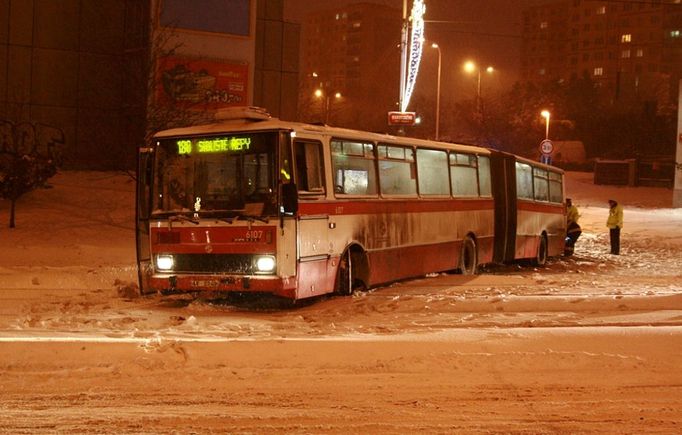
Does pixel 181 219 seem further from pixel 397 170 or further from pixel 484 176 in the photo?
pixel 484 176

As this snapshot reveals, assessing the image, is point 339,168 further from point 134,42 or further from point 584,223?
point 584,223

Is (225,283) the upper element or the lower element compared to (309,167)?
lower

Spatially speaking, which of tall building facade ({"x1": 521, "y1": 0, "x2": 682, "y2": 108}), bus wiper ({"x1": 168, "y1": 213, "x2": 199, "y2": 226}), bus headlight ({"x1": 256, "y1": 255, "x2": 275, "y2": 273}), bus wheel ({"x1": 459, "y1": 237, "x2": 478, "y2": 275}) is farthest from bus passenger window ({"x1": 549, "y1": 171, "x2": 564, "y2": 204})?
tall building facade ({"x1": 521, "y1": 0, "x2": 682, "y2": 108})

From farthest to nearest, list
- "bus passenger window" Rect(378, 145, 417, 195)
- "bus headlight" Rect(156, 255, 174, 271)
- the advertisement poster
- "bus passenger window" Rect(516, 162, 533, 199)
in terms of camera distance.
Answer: the advertisement poster, "bus passenger window" Rect(516, 162, 533, 199), "bus passenger window" Rect(378, 145, 417, 195), "bus headlight" Rect(156, 255, 174, 271)

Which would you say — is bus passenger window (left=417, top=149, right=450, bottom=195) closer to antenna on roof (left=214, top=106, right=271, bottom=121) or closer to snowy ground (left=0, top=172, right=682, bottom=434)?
snowy ground (left=0, top=172, right=682, bottom=434)

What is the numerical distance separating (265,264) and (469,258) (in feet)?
27.7

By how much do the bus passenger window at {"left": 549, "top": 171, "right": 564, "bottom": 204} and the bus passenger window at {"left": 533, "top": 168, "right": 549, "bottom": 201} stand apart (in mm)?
541

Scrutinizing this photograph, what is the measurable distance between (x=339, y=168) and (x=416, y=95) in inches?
2618

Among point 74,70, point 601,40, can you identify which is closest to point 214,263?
point 74,70

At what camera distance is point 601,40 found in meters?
146

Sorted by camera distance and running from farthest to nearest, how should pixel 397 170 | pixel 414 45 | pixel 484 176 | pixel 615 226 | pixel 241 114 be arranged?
pixel 414 45
pixel 615 226
pixel 484 176
pixel 397 170
pixel 241 114

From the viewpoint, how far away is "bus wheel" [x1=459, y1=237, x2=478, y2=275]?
19453mm

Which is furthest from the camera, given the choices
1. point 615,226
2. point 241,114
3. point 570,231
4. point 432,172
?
point 570,231

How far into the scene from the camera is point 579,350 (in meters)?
9.59
